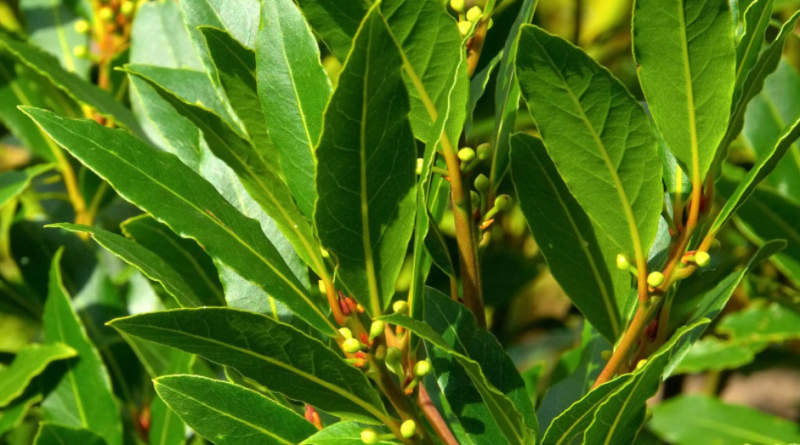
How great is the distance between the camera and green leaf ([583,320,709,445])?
69cm

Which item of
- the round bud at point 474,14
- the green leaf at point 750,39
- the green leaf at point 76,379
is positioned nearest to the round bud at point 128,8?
the green leaf at point 76,379

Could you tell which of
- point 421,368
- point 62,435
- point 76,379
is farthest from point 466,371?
point 76,379

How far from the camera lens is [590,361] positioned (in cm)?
104

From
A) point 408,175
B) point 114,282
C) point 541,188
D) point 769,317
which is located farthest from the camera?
point 769,317

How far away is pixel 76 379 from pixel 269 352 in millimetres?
672

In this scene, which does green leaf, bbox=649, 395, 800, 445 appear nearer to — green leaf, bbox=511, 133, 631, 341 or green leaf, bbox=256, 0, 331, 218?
green leaf, bbox=511, 133, 631, 341

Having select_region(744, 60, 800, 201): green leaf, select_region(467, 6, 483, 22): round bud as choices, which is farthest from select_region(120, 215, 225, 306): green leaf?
select_region(744, 60, 800, 201): green leaf

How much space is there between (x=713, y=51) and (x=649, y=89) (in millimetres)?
56

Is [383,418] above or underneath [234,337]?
underneath

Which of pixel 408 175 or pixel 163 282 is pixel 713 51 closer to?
pixel 408 175

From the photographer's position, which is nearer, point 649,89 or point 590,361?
point 649,89

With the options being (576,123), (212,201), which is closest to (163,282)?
(212,201)

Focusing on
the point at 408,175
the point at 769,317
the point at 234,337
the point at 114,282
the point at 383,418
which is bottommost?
the point at 769,317

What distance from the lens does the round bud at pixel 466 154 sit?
0.80 meters
